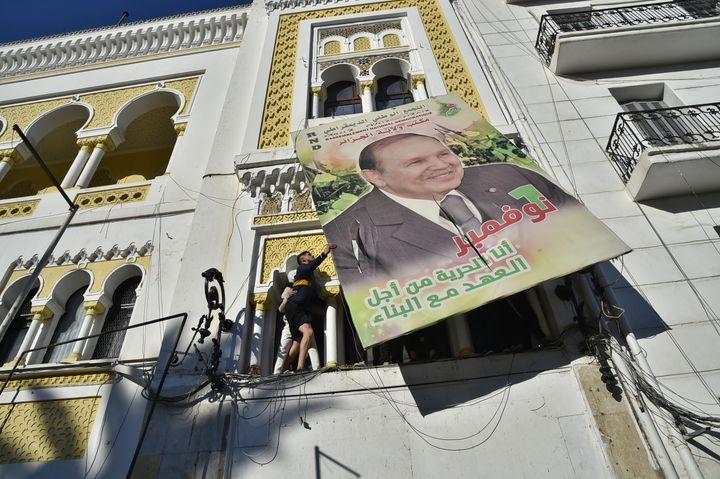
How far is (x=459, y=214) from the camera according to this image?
388 cm

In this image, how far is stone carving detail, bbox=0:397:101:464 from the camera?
371 centimetres

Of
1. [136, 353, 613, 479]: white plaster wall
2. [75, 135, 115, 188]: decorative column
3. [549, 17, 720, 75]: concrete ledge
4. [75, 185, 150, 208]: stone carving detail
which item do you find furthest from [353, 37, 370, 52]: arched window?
[136, 353, 613, 479]: white plaster wall

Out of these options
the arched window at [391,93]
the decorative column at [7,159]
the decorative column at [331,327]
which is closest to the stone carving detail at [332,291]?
the decorative column at [331,327]

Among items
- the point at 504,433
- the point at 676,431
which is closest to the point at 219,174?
the point at 504,433

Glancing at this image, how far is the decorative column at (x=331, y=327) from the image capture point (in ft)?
12.7

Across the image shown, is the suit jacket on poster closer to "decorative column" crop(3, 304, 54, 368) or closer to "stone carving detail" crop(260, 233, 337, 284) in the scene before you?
"stone carving detail" crop(260, 233, 337, 284)

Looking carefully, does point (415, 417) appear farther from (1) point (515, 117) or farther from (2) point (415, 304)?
(1) point (515, 117)

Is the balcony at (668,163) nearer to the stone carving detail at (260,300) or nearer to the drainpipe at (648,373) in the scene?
the drainpipe at (648,373)

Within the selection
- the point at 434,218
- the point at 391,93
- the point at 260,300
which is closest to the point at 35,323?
the point at 260,300

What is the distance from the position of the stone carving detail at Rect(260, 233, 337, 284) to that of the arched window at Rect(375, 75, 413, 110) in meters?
2.80

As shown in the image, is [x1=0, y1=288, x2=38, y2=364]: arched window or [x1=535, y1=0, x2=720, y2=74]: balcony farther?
[x1=535, y1=0, x2=720, y2=74]: balcony

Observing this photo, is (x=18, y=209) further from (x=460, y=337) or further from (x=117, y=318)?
(x=460, y=337)

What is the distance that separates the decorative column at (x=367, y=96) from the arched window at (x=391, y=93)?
0.23 metres

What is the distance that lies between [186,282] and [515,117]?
168 inches
